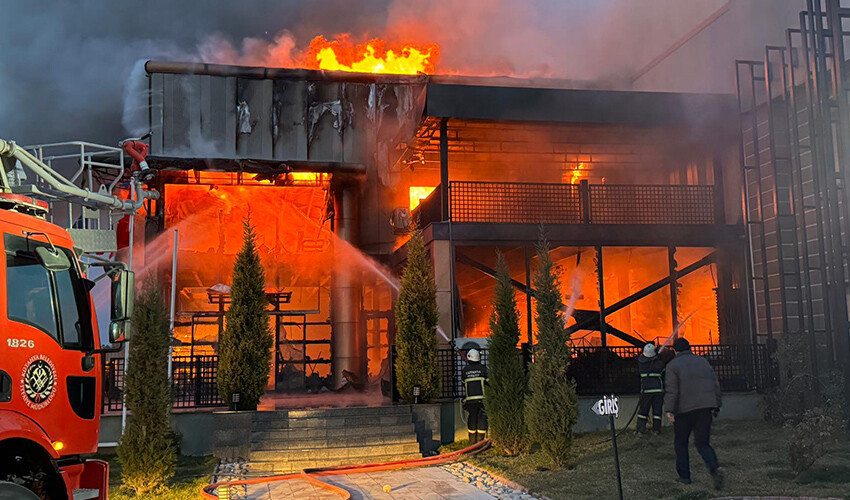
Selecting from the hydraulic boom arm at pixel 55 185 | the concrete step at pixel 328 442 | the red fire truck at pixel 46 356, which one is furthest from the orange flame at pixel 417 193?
the red fire truck at pixel 46 356

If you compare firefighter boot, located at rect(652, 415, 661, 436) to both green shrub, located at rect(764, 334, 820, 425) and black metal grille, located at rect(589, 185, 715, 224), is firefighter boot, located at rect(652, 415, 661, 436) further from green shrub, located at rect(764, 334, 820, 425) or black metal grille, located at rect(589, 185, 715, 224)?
black metal grille, located at rect(589, 185, 715, 224)

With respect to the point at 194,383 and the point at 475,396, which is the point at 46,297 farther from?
the point at 194,383

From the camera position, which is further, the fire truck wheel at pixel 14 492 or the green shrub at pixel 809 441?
the green shrub at pixel 809 441

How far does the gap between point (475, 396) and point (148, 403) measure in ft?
19.6

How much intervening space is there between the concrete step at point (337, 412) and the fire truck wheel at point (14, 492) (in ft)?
29.2

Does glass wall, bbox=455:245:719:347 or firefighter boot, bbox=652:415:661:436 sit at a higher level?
glass wall, bbox=455:245:719:347

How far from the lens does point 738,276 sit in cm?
1853

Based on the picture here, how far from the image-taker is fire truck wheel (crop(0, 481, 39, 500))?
510 centimetres

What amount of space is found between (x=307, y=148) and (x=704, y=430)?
17.5 m

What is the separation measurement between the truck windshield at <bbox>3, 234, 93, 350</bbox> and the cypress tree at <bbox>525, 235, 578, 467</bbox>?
23.1ft

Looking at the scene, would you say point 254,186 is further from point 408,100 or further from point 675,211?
point 675,211

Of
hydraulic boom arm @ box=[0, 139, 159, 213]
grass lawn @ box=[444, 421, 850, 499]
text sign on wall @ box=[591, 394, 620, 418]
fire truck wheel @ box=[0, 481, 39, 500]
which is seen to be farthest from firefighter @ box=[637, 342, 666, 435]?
fire truck wheel @ box=[0, 481, 39, 500]

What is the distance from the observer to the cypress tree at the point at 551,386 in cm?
1138

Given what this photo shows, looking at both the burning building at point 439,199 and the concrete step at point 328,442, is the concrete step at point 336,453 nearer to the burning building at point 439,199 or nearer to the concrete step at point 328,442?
the concrete step at point 328,442
